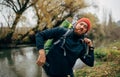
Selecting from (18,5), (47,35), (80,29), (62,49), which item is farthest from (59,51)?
(18,5)

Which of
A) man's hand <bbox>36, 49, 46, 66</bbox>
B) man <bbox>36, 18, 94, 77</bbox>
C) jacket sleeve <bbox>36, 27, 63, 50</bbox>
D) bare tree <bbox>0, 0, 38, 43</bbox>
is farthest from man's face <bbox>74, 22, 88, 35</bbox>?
bare tree <bbox>0, 0, 38, 43</bbox>

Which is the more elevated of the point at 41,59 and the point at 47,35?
the point at 47,35

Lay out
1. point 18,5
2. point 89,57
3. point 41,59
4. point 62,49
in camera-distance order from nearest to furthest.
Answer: point 41,59 < point 62,49 < point 89,57 < point 18,5

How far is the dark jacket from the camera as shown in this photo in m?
4.56

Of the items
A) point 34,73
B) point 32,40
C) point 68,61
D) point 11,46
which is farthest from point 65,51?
point 32,40

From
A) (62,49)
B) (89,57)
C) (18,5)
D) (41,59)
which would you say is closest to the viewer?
(41,59)

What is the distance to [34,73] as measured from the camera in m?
13.5

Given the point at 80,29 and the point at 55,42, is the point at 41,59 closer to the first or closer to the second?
the point at 55,42

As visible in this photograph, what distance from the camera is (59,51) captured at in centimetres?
457

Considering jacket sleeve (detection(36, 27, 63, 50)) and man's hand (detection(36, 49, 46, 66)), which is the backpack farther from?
man's hand (detection(36, 49, 46, 66))

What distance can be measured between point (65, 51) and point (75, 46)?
216 millimetres

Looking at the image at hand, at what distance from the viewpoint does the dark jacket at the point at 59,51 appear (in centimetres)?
456

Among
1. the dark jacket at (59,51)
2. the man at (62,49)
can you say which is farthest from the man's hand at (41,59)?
the dark jacket at (59,51)

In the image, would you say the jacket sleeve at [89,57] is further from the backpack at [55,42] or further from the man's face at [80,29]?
the backpack at [55,42]
